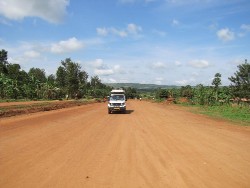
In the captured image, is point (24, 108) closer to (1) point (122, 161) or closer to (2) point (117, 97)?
(2) point (117, 97)

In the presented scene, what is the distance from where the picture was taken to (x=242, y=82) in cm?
7094

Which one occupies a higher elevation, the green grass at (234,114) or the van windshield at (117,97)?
the van windshield at (117,97)

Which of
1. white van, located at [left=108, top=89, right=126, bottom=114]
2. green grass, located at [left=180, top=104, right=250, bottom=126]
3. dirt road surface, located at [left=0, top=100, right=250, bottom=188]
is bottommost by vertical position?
green grass, located at [left=180, top=104, right=250, bottom=126]

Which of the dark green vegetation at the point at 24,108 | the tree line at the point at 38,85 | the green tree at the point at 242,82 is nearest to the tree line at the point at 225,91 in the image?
the green tree at the point at 242,82

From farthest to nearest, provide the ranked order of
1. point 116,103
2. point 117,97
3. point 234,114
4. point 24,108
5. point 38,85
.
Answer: point 38,85 → point 24,108 → point 117,97 → point 234,114 → point 116,103

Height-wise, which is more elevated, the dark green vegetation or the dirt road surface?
the dirt road surface

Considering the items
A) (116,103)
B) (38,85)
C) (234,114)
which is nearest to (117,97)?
(116,103)

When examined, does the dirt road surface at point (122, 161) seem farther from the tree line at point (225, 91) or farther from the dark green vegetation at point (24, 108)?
the tree line at point (225, 91)

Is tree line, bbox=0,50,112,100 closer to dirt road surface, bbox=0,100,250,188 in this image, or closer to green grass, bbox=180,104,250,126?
green grass, bbox=180,104,250,126

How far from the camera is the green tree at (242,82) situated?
68.2m

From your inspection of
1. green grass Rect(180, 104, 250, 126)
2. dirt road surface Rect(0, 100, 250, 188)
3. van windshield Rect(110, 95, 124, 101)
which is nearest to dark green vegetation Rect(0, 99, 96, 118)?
van windshield Rect(110, 95, 124, 101)

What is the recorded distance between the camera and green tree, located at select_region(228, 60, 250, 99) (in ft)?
224

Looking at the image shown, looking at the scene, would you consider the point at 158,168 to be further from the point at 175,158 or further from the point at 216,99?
the point at 216,99

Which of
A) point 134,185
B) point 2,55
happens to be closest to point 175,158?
point 134,185
